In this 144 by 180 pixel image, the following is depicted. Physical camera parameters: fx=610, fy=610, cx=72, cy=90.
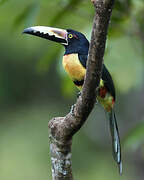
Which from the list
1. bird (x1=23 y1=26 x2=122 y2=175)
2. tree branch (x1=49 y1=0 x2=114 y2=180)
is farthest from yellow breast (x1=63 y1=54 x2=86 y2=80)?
tree branch (x1=49 y1=0 x2=114 y2=180)

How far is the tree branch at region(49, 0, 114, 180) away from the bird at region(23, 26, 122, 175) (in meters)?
0.44

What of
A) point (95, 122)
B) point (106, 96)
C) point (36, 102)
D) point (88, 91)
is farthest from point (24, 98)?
point (88, 91)

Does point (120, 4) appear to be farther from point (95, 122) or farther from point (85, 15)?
point (95, 122)

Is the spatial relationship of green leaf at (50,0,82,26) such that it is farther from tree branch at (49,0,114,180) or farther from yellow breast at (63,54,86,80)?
tree branch at (49,0,114,180)

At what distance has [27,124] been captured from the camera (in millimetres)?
9930

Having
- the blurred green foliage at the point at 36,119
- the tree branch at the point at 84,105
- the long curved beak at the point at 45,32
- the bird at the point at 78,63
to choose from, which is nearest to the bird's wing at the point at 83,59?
the bird at the point at 78,63

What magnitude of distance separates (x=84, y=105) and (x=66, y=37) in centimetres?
98

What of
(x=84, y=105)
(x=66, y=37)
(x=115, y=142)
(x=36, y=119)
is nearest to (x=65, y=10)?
(x=66, y=37)

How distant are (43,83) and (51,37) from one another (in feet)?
21.9

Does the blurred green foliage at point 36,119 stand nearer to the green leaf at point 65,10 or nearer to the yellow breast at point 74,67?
the green leaf at point 65,10

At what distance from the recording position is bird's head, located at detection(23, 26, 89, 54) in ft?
11.3

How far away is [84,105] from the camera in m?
2.78

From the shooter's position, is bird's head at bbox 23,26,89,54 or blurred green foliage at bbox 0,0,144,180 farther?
blurred green foliage at bbox 0,0,144,180

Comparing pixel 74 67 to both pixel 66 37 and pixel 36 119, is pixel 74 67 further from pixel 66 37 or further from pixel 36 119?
pixel 36 119
